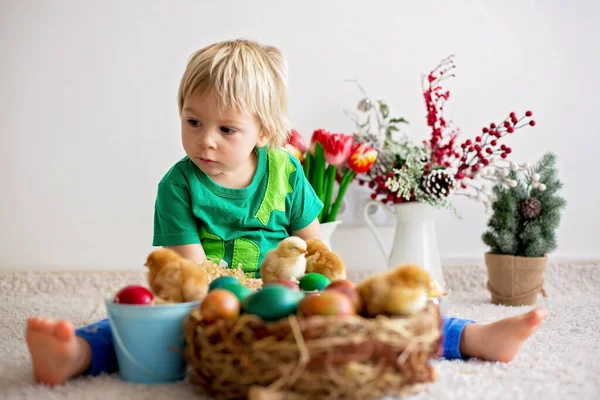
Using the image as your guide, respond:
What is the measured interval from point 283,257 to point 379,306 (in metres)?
0.25

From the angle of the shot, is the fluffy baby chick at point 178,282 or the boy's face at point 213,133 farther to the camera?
the boy's face at point 213,133

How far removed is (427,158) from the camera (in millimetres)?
1606

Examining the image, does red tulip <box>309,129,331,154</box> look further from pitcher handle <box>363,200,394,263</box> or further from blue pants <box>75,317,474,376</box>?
blue pants <box>75,317,474,376</box>

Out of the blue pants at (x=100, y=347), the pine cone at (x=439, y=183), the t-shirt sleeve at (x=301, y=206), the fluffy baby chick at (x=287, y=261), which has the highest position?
the pine cone at (x=439, y=183)

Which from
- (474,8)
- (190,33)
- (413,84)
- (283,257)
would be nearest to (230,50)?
(283,257)

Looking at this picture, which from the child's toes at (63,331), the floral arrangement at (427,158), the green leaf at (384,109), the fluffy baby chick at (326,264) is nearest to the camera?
the child's toes at (63,331)

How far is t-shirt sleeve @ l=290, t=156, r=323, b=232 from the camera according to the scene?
1353 mm

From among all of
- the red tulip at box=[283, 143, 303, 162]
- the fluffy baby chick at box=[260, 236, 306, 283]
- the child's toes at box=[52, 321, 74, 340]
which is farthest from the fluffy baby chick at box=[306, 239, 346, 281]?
the red tulip at box=[283, 143, 303, 162]

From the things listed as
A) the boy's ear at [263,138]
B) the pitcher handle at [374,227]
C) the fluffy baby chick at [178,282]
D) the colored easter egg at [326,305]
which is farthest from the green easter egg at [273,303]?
the pitcher handle at [374,227]

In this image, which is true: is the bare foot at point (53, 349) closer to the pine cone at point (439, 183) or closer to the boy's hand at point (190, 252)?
the boy's hand at point (190, 252)

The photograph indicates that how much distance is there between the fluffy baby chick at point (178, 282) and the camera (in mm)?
864

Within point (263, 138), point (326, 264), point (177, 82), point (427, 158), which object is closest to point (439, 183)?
point (427, 158)

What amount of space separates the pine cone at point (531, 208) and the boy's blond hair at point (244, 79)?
0.69m

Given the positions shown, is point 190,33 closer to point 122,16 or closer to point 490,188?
point 122,16
